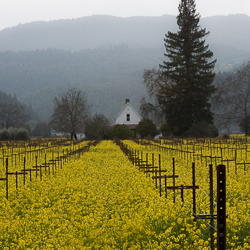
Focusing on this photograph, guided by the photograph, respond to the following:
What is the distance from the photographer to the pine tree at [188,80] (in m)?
47.2

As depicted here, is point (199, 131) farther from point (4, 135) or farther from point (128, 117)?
point (128, 117)

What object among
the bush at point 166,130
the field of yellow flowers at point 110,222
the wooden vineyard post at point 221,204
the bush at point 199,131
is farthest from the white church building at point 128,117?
the wooden vineyard post at point 221,204

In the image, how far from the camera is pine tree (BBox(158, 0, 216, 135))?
47188mm

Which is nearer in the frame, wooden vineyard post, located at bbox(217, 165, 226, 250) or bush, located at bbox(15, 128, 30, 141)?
wooden vineyard post, located at bbox(217, 165, 226, 250)

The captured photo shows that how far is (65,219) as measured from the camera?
792 cm

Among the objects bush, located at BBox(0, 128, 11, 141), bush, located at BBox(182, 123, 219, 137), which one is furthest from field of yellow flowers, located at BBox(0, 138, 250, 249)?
bush, located at BBox(0, 128, 11, 141)

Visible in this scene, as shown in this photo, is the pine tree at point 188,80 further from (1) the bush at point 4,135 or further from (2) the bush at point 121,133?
(1) the bush at point 4,135

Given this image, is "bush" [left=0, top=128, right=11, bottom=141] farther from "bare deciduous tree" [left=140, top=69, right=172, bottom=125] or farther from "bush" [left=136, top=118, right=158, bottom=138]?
"bare deciduous tree" [left=140, top=69, right=172, bottom=125]

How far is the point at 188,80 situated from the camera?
47.6 m

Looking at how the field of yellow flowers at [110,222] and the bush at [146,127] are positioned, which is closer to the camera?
the field of yellow flowers at [110,222]

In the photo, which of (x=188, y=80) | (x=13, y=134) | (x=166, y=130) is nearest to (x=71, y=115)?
(x=13, y=134)

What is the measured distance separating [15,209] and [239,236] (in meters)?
5.72

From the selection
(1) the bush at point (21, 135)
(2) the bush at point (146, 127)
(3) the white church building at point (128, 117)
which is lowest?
(1) the bush at point (21, 135)

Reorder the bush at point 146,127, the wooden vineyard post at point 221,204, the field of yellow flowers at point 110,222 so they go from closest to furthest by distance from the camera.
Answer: the wooden vineyard post at point 221,204
the field of yellow flowers at point 110,222
the bush at point 146,127
